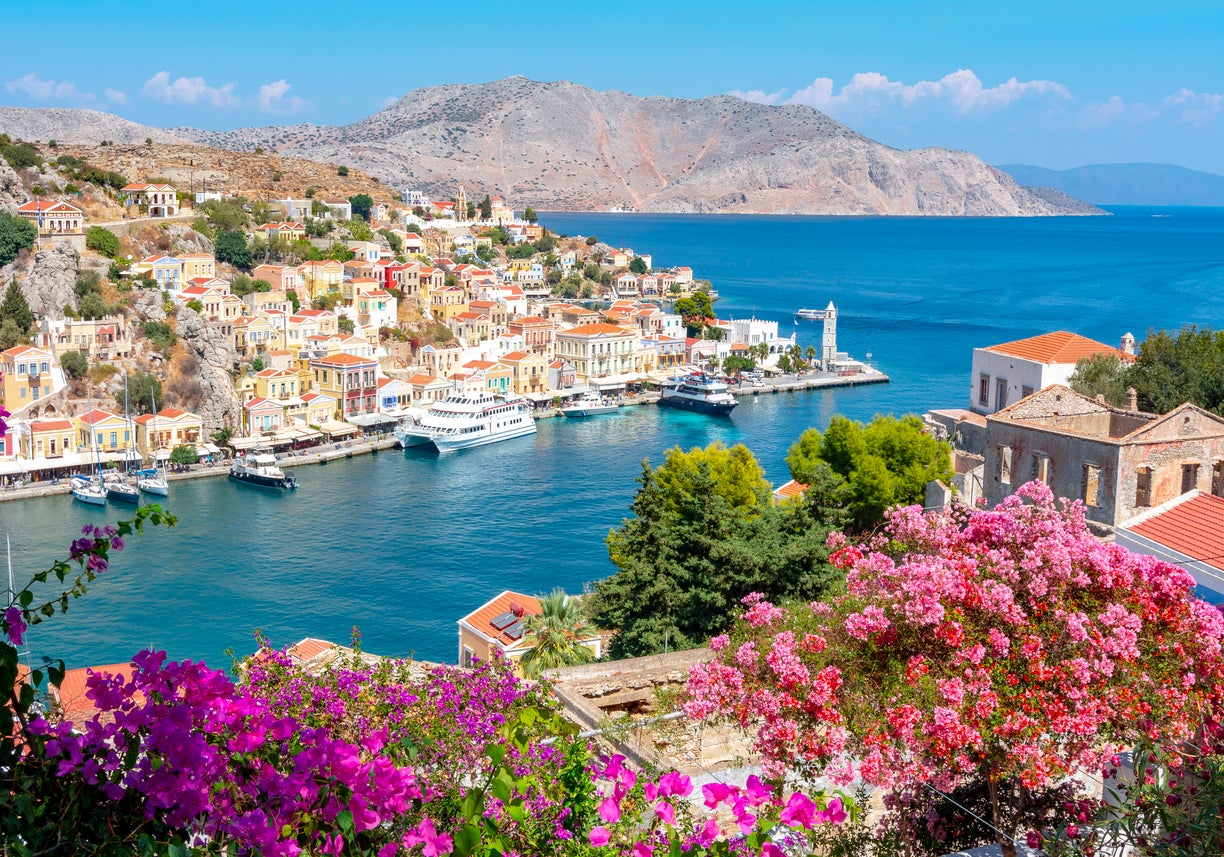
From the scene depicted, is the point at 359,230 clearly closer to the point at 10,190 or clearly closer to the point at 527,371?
the point at 10,190

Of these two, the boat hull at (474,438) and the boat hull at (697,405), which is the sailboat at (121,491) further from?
the boat hull at (697,405)

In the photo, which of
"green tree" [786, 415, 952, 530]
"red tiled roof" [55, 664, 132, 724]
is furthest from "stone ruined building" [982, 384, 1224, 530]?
"green tree" [786, 415, 952, 530]

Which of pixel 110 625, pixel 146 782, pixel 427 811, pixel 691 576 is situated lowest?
pixel 110 625

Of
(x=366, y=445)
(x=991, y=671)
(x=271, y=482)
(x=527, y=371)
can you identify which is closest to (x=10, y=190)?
(x=366, y=445)

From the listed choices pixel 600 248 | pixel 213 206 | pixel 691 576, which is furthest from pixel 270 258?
pixel 691 576

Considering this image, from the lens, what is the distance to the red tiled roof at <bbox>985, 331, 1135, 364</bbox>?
44.0 ft

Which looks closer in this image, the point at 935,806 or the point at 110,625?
the point at 935,806

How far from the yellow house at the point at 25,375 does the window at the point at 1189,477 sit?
27182mm

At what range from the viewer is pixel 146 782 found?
1.81m

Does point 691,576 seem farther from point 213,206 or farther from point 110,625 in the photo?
point 213,206

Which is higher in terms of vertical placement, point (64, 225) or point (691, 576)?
point (64, 225)

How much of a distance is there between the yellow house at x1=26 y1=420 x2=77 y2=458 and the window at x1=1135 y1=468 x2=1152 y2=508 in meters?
25.5

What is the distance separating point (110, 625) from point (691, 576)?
A: 11151mm

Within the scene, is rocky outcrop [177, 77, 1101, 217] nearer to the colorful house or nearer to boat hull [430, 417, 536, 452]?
the colorful house
